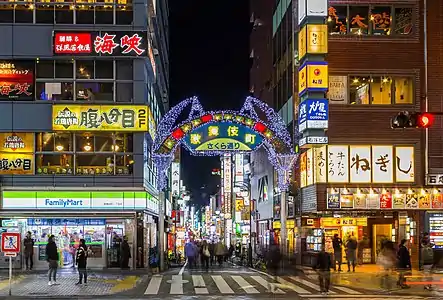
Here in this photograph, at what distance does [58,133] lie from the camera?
125ft

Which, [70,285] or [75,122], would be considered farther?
[75,122]

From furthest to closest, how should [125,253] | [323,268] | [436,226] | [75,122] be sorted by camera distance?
[436,226]
[75,122]
[125,253]
[323,268]

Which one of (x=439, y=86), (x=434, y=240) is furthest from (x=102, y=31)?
(x=434, y=240)

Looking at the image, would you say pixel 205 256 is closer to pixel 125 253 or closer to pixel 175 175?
pixel 125 253

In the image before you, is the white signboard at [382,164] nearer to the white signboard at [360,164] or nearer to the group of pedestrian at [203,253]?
the white signboard at [360,164]

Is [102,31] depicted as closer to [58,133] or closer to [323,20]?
[58,133]

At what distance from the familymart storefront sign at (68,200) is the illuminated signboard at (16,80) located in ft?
17.2

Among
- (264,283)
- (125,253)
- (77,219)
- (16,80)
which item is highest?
(16,80)

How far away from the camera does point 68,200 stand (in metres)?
37.7

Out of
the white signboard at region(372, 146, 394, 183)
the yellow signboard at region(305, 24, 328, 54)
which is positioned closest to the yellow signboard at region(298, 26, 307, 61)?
the yellow signboard at region(305, 24, 328, 54)

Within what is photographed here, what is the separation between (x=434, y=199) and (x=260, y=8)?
34153 millimetres

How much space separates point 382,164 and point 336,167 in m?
2.58

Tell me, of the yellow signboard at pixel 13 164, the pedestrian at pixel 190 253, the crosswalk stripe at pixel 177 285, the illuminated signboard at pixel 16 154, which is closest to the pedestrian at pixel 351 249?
the crosswalk stripe at pixel 177 285

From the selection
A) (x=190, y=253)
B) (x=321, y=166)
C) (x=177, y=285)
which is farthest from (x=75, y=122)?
(x=321, y=166)
